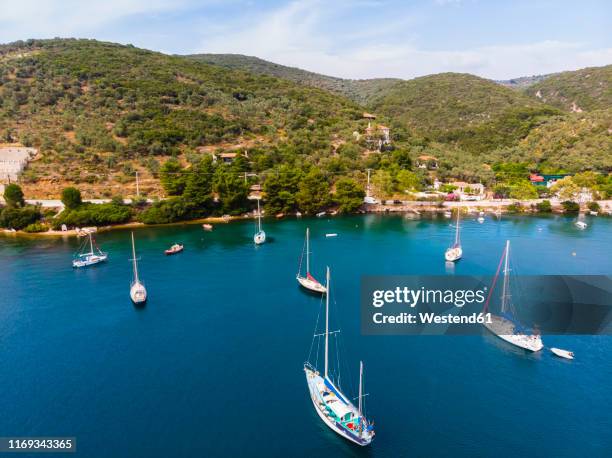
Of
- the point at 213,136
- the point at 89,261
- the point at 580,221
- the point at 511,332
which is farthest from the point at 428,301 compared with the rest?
the point at 213,136

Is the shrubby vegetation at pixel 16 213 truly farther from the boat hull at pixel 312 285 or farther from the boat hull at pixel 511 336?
the boat hull at pixel 511 336

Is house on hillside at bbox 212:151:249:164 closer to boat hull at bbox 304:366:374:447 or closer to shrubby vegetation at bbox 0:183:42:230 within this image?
shrubby vegetation at bbox 0:183:42:230

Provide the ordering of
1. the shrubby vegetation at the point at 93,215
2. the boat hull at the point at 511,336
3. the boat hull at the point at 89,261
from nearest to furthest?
the boat hull at the point at 511,336
the boat hull at the point at 89,261
the shrubby vegetation at the point at 93,215

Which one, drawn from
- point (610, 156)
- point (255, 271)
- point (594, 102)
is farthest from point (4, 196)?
point (594, 102)

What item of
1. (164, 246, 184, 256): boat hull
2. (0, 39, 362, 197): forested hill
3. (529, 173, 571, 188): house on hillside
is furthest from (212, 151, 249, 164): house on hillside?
(529, 173, 571, 188): house on hillside

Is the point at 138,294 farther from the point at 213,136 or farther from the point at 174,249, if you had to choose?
the point at 213,136

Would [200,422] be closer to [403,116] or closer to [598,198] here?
[598,198]

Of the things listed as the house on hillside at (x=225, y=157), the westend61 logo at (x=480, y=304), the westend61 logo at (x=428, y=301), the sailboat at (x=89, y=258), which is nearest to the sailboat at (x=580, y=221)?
the westend61 logo at (x=480, y=304)
